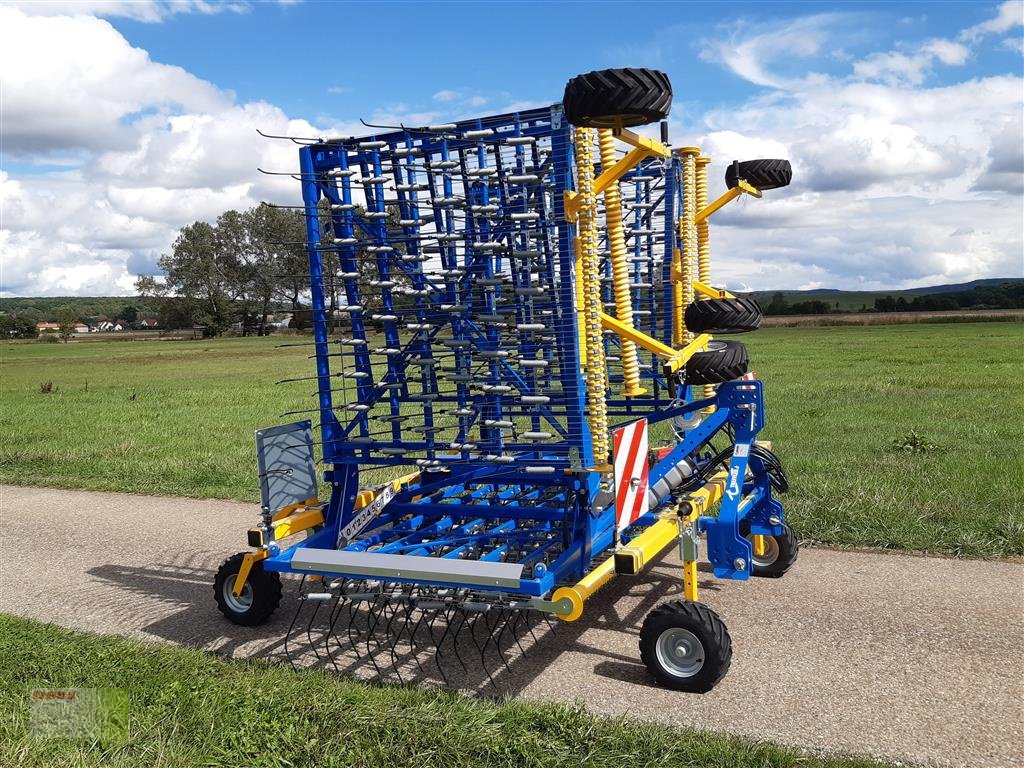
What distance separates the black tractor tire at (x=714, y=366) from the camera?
5.73 metres

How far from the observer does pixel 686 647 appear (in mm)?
4957

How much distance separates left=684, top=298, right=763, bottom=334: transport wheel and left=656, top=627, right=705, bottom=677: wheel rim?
1968mm

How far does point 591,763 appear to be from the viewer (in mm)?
4008

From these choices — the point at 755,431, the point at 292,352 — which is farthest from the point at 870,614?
the point at 292,352

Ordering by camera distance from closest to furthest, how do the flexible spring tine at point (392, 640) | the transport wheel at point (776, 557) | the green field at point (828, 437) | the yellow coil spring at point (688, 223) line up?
the flexible spring tine at point (392, 640) < the transport wheel at point (776, 557) < the yellow coil spring at point (688, 223) < the green field at point (828, 437)

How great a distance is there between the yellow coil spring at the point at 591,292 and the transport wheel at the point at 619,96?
351 mm

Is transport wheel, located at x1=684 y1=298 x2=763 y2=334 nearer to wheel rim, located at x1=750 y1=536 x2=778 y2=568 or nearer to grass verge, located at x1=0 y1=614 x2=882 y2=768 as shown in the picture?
wheel rim, located at x1=750 y1=536 x2=778 y2=568

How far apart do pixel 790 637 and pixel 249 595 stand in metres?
3.66

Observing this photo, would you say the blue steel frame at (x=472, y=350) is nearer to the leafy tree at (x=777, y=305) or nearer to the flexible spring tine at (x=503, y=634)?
the flexible spring tine at (x=503, y=634)

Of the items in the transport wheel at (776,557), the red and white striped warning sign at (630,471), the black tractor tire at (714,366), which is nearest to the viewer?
the red and white striped warning sign at (630,471)

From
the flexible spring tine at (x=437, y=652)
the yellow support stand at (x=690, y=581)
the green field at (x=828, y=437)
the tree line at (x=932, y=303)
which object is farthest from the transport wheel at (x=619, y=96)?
the tree line at (x=932, y=303)

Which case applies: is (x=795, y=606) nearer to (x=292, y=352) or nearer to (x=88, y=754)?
(x=88, y=754)

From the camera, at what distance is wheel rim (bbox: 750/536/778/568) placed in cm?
680

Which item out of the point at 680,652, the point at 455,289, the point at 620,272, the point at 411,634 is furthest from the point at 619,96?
the point at 411,634
